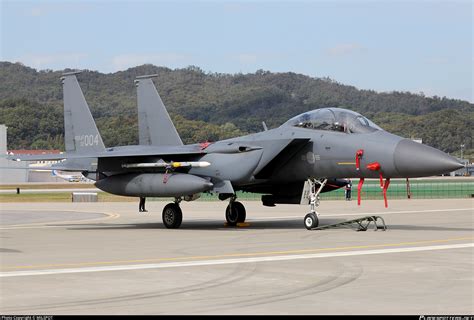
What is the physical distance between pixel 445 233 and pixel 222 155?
228 inches

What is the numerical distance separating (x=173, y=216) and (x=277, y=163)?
342cm

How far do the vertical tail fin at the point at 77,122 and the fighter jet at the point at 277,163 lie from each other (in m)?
0.93

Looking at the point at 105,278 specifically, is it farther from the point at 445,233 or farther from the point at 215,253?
the point at 445,233

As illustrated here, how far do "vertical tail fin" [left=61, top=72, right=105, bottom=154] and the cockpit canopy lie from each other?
6.76 meters

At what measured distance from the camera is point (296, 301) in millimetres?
8953

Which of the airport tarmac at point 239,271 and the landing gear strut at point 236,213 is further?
the landing gear strut at point 236,213

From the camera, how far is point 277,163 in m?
19.9

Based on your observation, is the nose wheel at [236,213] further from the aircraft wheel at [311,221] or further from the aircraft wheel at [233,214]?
the aircraft wheel at [311,221]

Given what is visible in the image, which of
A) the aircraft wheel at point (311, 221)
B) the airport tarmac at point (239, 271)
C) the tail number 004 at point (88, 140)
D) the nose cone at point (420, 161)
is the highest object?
the tail number 004 at point (88, 140)

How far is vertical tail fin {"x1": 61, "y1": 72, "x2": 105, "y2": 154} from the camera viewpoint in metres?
23.6

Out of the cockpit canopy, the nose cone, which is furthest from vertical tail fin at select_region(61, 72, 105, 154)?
the nose cone

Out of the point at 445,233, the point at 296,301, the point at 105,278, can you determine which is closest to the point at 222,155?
the point at 445,233

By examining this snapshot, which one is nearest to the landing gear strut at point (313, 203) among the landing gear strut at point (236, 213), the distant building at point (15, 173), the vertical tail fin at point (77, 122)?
the landing gear strut at point (236, 213)

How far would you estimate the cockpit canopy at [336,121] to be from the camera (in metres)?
18.8
